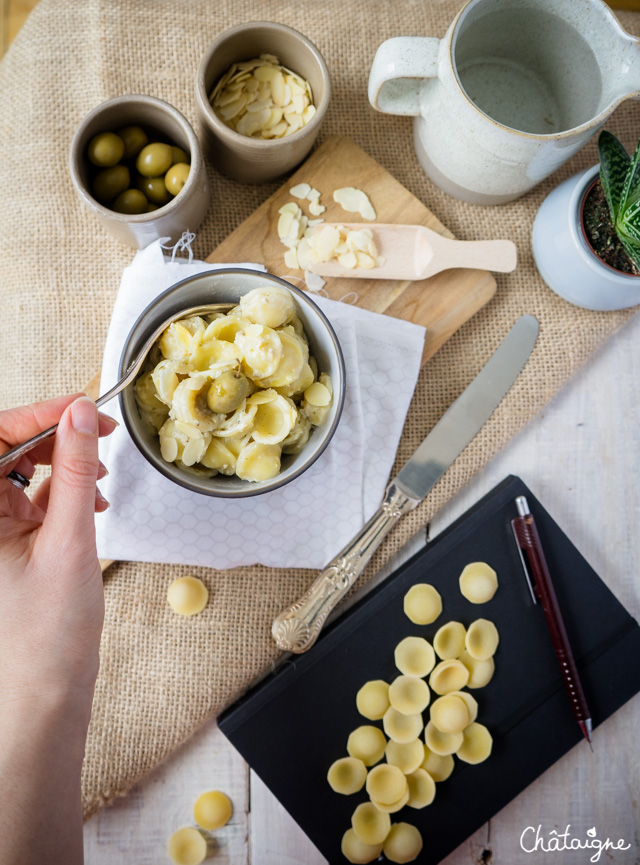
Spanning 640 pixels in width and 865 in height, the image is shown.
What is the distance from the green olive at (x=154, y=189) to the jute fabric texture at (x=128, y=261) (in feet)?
0.36

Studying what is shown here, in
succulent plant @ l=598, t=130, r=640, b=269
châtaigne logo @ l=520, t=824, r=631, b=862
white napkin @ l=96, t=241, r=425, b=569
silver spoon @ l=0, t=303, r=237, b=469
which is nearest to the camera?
silver spoon @ l=0, t=303, r=237, b=469

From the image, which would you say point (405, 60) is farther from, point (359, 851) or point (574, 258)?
point (359, 851)

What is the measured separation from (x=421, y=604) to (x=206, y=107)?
2.42 feet

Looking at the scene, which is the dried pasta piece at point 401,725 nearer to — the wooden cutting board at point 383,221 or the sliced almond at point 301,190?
the wooden cutting board at point 383,221

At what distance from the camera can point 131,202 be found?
2.79ft

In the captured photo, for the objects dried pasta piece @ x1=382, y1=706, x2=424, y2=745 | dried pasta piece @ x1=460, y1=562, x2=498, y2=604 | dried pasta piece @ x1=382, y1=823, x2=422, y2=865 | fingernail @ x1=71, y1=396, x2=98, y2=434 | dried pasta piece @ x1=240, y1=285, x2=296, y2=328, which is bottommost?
dried pasta piece @ x1=382, y1=823, x2=422, y2=865

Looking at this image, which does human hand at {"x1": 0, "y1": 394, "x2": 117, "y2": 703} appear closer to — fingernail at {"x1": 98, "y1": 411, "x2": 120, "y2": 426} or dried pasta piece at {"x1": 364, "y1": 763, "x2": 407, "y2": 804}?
fingernail at {"x1": 98, "y1": 411, "x2": 120, "y2": 426}

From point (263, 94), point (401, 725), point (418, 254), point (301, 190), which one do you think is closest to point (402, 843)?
point (401, 725)

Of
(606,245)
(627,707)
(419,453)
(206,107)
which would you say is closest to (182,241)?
(206,107)

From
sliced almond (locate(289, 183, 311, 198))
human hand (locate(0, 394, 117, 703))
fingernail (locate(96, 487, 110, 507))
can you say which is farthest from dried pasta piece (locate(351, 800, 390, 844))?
sliced almond (locate(289, 183, 311, 198))

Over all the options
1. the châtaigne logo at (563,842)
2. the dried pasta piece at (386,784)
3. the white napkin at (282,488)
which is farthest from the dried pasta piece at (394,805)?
the white napkin at (282,488)

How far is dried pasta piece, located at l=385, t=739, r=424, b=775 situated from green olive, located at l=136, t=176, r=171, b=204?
0.84 meters

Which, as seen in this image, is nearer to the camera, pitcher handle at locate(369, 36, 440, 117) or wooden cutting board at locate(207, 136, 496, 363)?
pitcher handle at locate(369, 36, 440, 117)

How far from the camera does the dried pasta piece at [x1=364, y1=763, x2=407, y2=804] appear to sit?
93cm
